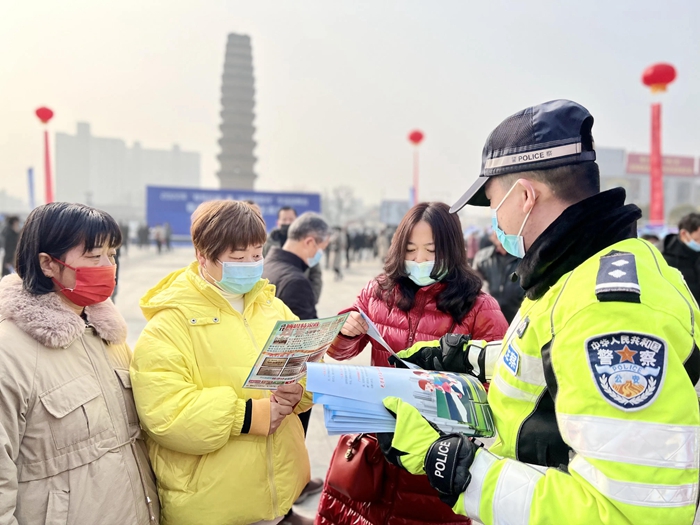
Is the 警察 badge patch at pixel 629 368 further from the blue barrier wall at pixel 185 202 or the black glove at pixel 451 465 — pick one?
the blue barrier wall at pixel 185 202

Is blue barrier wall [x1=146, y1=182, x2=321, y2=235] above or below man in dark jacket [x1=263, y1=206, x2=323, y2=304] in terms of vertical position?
above

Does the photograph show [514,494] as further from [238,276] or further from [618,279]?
[238,276]

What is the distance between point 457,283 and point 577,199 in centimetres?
110

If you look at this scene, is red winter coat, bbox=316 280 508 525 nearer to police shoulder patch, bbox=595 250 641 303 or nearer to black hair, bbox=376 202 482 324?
black hair, bbox=376 202 482 324

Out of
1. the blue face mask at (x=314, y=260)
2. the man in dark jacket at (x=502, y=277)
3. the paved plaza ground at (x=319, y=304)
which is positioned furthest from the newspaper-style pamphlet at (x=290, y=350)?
the man in dark jacket at (x=502, y=277)

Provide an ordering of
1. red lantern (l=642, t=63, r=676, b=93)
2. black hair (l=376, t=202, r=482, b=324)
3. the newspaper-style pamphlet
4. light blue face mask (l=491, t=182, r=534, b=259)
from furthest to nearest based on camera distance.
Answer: red lantern (l=642, t=63, r=676, b=93) < black hair (l=376, t=202, r=482, b=324) < the newspaper-style pamphlet < light blue face mask (l=491, t=182, r=534, b=259)

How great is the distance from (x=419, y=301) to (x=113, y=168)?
544ft

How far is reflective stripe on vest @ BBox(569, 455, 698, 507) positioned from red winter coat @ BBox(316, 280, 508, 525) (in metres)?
1.07

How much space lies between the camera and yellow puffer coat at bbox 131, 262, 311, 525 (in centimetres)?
173

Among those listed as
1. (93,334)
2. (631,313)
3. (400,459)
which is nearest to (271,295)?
(93,334)

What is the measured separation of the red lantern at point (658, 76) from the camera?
13.3m

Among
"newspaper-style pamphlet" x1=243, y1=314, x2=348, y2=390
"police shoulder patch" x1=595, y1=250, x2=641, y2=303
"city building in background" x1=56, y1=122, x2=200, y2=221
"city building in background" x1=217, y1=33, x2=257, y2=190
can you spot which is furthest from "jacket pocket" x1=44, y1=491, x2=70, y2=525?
"city building in background" x1=56, y1=122, x2=200, y2=221

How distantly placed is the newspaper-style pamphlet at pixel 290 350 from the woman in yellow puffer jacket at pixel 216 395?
6.2 inches

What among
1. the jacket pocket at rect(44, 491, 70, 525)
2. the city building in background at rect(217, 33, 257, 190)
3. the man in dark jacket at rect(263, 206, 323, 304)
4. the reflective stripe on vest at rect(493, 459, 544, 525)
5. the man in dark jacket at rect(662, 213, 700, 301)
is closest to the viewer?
the reflective stripe on vest at rect(493, 459, 544, 525)
